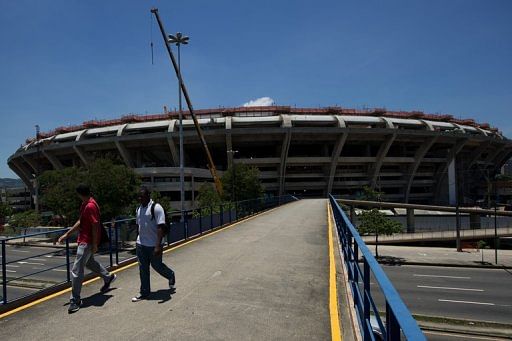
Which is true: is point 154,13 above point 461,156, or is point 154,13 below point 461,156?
above

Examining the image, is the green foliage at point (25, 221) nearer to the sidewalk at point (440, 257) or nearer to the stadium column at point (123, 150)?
the stadium column at point (123, 150)

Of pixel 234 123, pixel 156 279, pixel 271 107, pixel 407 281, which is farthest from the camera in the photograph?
pixel 271 107

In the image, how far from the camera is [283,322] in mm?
4816

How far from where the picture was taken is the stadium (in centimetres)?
6106

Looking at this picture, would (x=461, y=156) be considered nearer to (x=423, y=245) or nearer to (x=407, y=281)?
(x=423, y=245)

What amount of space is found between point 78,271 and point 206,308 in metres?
2.13

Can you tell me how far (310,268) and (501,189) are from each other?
9498 centimetres

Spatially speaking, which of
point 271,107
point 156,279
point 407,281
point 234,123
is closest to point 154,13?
point 234,123

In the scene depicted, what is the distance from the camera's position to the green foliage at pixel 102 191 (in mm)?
33031

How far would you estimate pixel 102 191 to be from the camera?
33.0 meters

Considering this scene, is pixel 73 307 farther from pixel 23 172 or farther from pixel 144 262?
pixel 23 172

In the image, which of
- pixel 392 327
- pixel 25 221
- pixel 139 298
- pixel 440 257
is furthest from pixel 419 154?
pixel 392 327

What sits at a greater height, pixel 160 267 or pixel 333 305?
pixel 160 267

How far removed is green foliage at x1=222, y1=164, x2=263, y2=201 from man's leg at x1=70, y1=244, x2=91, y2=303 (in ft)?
118
